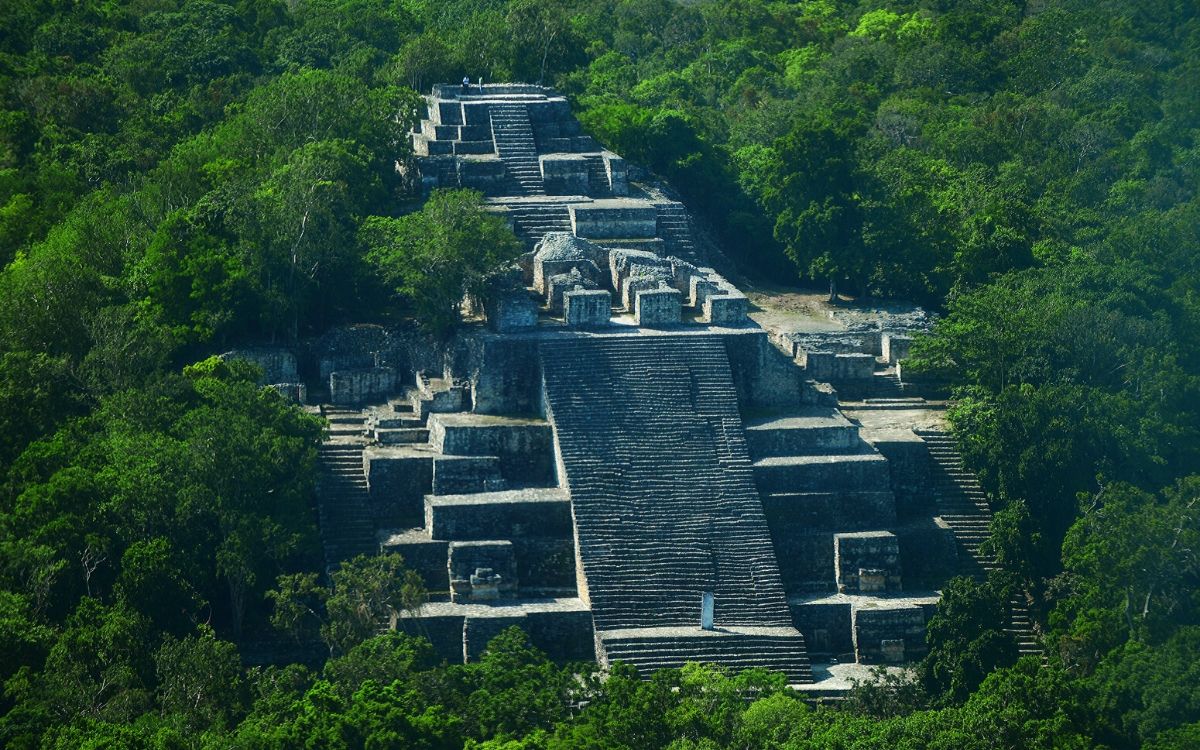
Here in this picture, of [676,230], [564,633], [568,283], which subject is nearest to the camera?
[564,633]

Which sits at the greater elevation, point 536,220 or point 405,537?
point 536,220

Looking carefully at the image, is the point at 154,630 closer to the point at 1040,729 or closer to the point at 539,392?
the point at 539,392

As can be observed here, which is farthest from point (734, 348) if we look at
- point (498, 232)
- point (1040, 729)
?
point (1040, 729)

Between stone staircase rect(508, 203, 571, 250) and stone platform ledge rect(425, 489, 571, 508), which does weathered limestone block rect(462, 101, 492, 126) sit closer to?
stone staircase rect(508, 203, 571, 250)

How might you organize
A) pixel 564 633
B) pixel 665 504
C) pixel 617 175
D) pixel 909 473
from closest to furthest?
pixel 564 633
pixel 665 504
pixel 909 473
pixel 617 175

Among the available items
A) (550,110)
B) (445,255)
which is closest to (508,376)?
(445,255)

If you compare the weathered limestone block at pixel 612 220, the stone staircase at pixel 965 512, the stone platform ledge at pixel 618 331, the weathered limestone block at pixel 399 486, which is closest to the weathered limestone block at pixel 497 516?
the weathered limestone block at pixel 399 486

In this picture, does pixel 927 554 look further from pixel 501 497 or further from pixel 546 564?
pixel 501 497

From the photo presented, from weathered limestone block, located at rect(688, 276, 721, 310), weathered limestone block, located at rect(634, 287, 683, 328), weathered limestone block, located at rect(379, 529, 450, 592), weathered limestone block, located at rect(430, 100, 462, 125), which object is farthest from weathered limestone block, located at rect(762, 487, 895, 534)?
weathered limestone block, located at rect(430, 100, 462, 125)

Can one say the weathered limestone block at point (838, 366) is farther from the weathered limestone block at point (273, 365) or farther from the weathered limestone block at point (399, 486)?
the weathered limestone block at point (273, 365)
